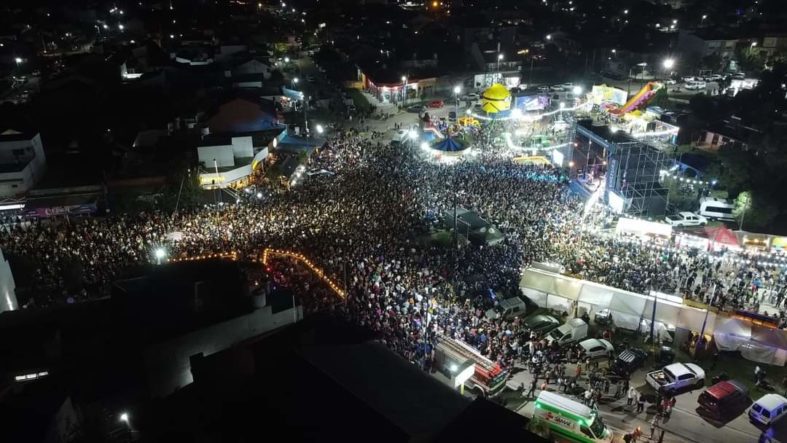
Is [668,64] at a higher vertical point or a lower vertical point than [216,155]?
higher

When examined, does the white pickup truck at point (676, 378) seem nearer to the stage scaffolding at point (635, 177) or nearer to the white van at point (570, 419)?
the white van at point (570, 419)

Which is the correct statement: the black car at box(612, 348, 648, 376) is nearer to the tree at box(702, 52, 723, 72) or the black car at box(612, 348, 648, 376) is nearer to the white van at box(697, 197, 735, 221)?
the white van at box(697, 197, 735, 221)

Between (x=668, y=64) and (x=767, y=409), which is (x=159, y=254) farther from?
(x=668, y=64)

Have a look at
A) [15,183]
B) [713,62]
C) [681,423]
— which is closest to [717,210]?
[681,423]

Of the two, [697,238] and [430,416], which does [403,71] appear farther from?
[430,416]

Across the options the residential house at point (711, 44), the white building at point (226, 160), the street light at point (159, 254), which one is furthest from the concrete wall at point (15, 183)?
the residential house at point (711, 44)

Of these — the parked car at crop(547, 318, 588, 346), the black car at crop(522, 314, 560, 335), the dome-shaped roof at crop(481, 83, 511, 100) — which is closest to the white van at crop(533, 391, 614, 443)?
the parked car at crop(547, 318, 588, 346)
